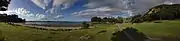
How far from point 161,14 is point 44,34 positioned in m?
5.20

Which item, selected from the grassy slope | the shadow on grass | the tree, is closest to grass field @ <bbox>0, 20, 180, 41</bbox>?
the grassy slope

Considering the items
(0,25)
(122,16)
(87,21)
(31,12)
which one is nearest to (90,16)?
(87,21)

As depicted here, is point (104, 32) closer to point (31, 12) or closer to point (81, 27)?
point (81, 27)

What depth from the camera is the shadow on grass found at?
44.0ft

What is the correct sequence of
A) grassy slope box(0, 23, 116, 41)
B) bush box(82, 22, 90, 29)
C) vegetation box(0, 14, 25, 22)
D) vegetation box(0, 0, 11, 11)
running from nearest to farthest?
bush box(82, 22, 90, 29), grassy slope box(0, 23, 116, 41), vegetation box(0, 14, 25, 22), vegetation box(0, 0, 11, 11)

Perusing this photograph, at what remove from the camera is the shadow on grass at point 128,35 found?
44.0 feet

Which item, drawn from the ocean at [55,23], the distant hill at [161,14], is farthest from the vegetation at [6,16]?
the distant hill at [161,14]

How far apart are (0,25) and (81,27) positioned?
3.59m

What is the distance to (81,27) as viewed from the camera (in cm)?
1537

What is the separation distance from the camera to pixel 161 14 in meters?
14.7

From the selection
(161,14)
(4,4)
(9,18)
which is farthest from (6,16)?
(161,14)

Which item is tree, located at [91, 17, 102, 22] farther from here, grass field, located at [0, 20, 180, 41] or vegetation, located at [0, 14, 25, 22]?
vegetation, located at [0, 14, 25, 22]

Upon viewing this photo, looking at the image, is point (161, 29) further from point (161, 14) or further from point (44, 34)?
point (44, 34)

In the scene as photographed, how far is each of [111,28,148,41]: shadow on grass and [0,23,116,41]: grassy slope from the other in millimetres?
1194
